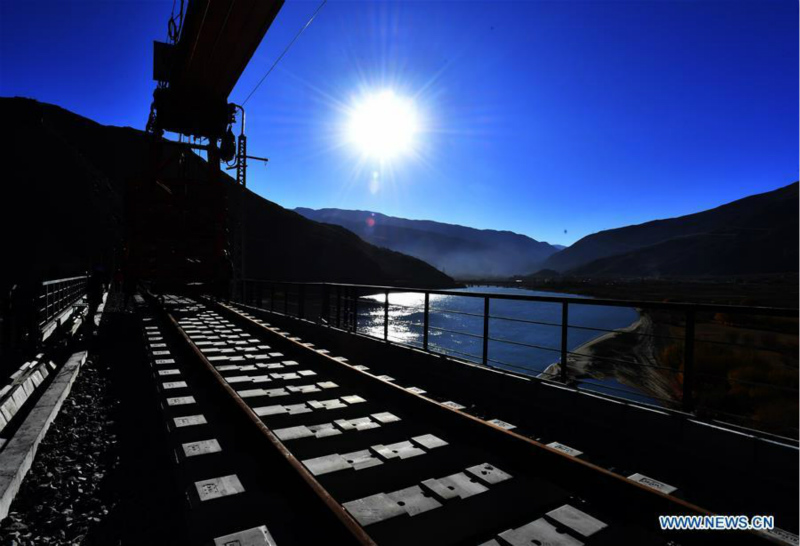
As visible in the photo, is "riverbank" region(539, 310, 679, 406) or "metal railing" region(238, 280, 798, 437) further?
"riverbank" region(539, 310, 679, 406)

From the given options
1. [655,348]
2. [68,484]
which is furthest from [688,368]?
[655,348]

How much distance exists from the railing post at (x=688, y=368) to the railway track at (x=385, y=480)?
146cm

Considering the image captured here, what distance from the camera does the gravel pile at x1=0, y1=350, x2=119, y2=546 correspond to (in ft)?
8.10

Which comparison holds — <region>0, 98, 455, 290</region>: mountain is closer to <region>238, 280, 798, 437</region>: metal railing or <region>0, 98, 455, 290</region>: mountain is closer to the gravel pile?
<region>238, 280, 798, 437</region>: metal railing

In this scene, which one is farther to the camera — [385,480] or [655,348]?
[655,348]

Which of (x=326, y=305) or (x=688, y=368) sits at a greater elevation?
(x=688, y=368)

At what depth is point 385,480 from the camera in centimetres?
287

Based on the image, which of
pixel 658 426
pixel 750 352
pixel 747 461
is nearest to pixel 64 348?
pixel 658 426

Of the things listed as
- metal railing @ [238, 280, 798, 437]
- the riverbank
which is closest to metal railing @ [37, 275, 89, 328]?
metal railing @ [238, 280, 798, 437]

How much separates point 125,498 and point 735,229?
254226 mm

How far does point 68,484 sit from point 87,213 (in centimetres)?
8710

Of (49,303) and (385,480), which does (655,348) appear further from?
(49,303)

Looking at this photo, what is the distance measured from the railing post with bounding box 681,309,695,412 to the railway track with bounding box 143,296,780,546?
1.46 metres

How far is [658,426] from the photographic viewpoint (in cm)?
362
